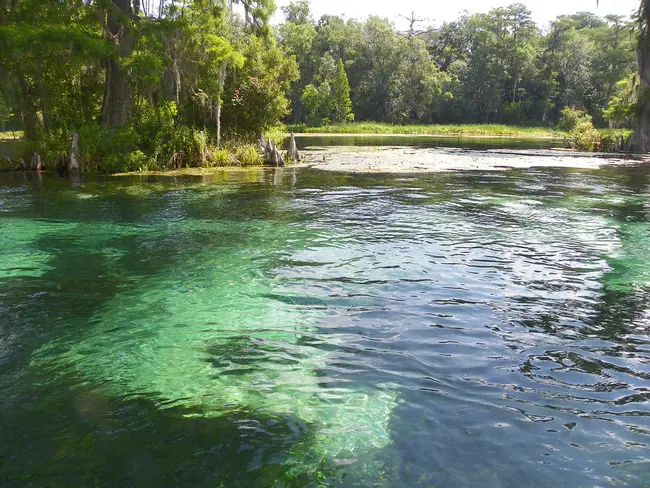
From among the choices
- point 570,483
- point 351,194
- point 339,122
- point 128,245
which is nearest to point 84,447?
point 570,483

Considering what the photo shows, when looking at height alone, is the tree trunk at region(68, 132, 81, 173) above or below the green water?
below

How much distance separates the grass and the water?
2392 inches

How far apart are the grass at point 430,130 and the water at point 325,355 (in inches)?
2392

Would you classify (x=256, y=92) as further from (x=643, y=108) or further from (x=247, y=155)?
(x=643, y=108)

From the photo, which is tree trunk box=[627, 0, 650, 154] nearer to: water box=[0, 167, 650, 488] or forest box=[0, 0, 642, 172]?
forest box=[0, 0, 642, 172]

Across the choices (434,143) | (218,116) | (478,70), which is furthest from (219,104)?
(478,70)

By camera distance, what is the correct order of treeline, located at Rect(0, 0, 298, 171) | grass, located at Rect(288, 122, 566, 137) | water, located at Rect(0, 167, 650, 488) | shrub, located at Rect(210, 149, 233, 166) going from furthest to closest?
1. grass, located at Rect(288, 122, 566, 137)
2. shrub, located at Rect(210, 149, 233, 166)
3. treeline, located at Rect(0, 0, 298, 171)
4. water, located at Rect(0, 167, 650, 488)

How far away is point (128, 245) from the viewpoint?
945 cm

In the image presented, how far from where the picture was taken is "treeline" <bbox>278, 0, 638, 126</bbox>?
78.7 metres

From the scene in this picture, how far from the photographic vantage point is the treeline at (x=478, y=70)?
78688mm

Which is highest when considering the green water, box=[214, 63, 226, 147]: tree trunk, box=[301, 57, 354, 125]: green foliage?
box=[301, 57, 354, 125]: green foliage

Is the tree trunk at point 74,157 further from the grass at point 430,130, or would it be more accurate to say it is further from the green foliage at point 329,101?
the green foliage at point 329,101

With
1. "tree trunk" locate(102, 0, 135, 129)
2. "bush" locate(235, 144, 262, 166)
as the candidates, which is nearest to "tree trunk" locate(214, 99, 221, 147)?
"bush" locate(235, 144, 262, 166)

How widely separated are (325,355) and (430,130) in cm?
7081
